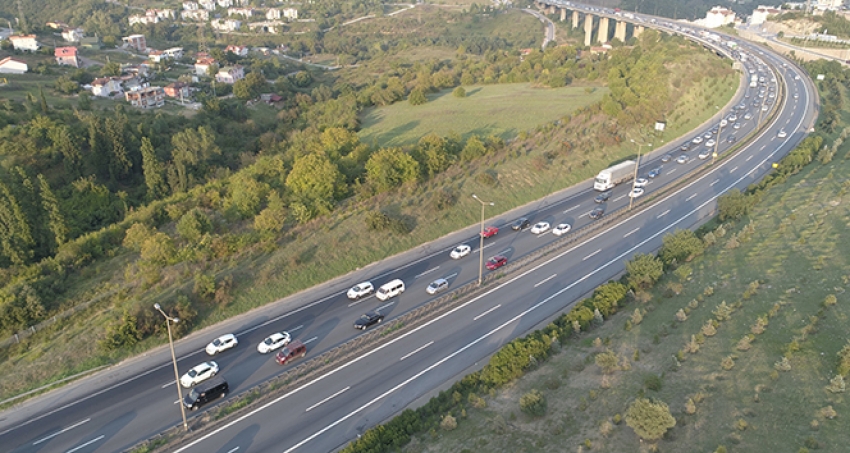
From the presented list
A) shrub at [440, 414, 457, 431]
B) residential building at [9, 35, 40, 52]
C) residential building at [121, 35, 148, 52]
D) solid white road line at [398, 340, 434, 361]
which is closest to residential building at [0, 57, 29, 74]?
residential building at [9, 35, 40, 52]

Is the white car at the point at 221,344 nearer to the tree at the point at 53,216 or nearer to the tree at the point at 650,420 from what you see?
the tree at the point at 650,420

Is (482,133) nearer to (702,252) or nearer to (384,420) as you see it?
(702,252)

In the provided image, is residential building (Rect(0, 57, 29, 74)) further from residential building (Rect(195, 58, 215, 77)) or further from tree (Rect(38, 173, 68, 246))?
tree (Rect(38, 173, 68, 246))

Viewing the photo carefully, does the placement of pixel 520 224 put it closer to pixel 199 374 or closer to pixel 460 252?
pixel 460 252

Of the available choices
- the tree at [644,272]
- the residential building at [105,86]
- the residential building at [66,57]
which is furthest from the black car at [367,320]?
the residential building at [66,57]

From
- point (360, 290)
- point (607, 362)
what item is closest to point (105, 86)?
point (360, 290)
